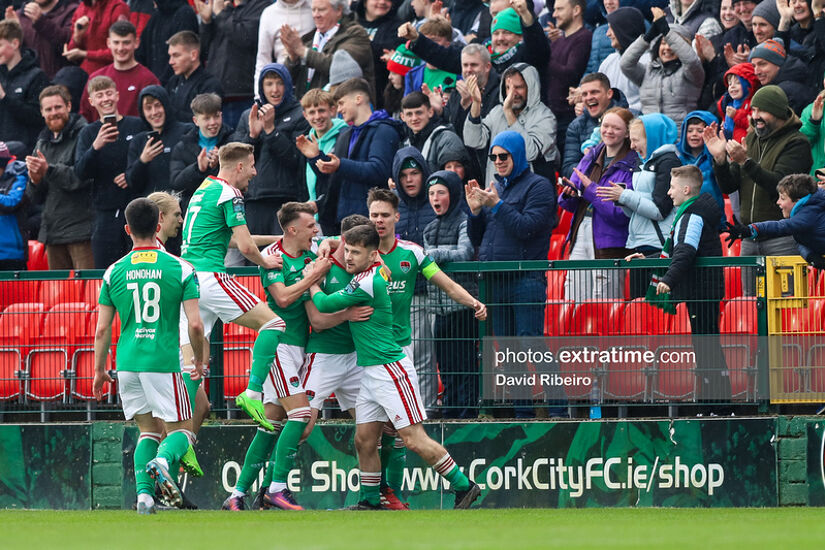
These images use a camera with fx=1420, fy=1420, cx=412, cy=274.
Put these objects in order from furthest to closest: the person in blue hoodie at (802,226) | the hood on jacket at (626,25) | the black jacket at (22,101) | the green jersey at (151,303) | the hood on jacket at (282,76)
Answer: the black jacket at (22,101) → the hood on jacket at (282,76) → the hood on jacket at (626,25) → the person in blue hoodie at (802,226) → the green jersey at (151,303)

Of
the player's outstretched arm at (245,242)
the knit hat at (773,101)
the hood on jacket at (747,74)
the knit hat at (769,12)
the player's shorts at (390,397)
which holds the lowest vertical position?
the player's shorts at (390,397)

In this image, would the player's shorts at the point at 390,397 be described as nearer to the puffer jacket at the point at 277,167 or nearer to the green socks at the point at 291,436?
the green socks at the point at 291,436

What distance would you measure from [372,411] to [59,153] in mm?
6510

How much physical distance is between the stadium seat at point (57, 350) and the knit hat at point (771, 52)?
6.95 metres

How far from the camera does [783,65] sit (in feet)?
46.0

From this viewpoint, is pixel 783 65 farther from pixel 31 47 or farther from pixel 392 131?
pixel 31 47

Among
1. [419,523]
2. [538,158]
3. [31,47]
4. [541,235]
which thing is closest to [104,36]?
[31,47]

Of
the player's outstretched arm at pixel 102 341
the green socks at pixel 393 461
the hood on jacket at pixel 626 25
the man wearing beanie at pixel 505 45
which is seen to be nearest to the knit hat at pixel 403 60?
the man wearing beanie at pixel 505 45

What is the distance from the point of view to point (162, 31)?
18.2 meters

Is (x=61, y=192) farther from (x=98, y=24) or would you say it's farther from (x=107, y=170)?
(x=98, y=24)

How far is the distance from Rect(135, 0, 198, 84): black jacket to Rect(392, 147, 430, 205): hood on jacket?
5340 mm

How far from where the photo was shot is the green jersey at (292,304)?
1166cm

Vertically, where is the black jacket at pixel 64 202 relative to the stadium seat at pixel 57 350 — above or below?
above

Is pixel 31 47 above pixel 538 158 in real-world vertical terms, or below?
above
